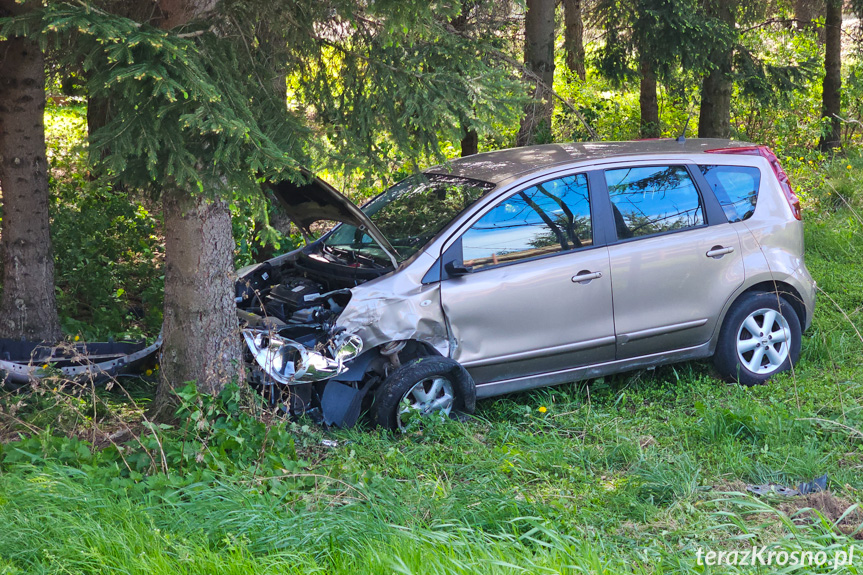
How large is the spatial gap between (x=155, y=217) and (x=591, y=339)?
598cm

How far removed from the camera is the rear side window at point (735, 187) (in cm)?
570

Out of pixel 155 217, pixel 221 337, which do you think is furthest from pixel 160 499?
pixel 155 217

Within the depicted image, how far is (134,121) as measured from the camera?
3789 millimetres

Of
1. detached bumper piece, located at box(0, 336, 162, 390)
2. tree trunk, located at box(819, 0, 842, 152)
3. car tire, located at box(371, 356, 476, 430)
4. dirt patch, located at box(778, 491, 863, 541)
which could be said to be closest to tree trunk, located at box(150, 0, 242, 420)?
detached bumper piece, located at box(0, 336, 162, 390)

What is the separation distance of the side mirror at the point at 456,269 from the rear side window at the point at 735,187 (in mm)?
2051

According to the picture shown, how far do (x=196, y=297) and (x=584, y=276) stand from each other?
251cm

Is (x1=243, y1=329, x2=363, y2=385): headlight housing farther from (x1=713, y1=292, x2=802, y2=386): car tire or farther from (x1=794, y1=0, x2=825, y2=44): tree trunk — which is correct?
(x1=794, y1=0, x2=825, y2=44): tree trunk

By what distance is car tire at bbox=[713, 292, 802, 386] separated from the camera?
18.8 ft

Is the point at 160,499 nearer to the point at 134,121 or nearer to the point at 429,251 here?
the point at 134,121

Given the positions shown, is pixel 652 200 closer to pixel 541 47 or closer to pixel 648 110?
pixel 541 47

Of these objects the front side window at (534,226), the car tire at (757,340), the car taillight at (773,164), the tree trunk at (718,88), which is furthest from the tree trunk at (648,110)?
the front side window at (534,226)

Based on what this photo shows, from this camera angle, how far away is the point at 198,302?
478 centimetres

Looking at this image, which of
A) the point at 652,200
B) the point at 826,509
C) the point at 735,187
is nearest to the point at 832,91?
the point at 735,187

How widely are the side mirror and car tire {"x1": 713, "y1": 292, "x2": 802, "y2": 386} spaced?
2.11 meters
